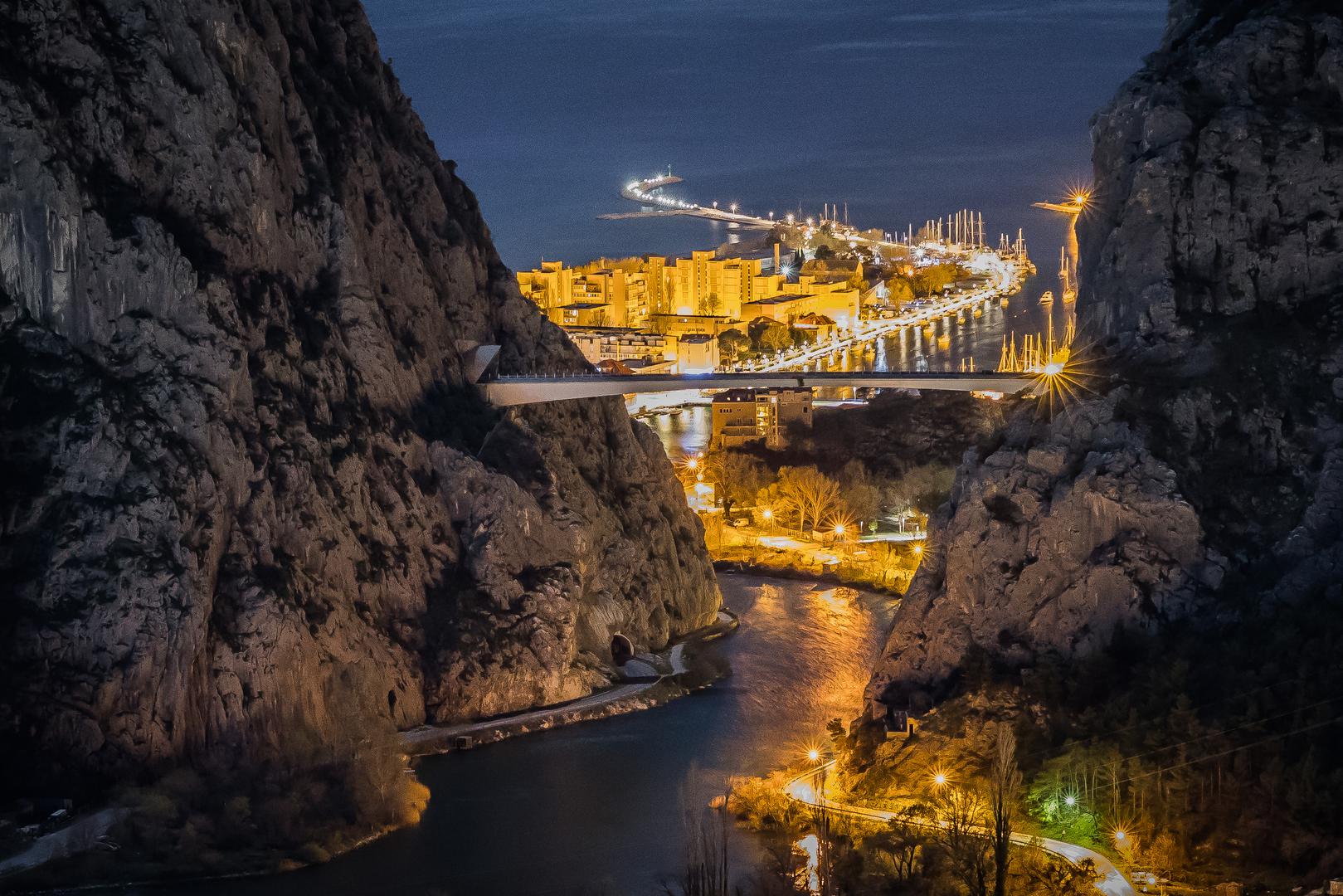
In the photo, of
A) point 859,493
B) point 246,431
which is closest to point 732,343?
point 859,493

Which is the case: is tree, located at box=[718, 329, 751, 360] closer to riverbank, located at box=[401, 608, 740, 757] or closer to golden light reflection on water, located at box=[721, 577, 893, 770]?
golden light reflection on water, located at box=[721, 577, 893, 770]

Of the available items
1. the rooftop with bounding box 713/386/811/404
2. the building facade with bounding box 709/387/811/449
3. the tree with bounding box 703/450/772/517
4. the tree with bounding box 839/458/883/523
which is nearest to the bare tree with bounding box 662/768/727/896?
the tree with bounding box 839/458/883/523

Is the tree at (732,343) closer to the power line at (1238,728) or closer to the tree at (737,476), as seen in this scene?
the tree at (737,476)

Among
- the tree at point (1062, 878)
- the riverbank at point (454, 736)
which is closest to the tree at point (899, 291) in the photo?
the riverbank at point (454, 736)

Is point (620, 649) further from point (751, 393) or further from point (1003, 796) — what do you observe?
point (751, 393)

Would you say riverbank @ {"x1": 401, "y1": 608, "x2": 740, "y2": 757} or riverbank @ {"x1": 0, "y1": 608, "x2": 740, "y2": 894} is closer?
riverbank @ {"x1": 0, "y1": 608, "x2": 740, "y2": 894}
